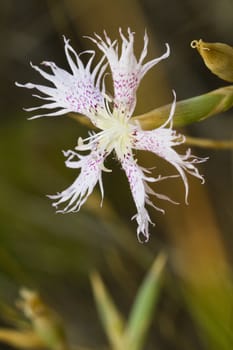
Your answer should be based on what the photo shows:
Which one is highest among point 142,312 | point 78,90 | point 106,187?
point 78,90

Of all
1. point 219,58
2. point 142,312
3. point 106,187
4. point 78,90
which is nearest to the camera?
point 219,58

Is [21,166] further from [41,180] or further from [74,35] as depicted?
[74,35]

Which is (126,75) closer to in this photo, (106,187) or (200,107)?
(200,107)

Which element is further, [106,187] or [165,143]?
[106,187]

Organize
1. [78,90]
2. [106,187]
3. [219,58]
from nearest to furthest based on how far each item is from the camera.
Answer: [219,58] < [78,90] < [106,187]

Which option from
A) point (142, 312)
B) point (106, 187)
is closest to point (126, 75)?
point (142, 312)

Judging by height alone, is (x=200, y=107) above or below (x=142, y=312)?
above

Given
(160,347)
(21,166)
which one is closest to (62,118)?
(21,166)
